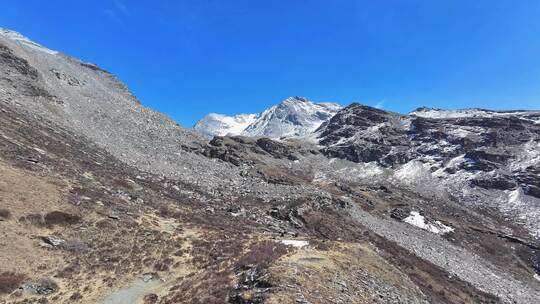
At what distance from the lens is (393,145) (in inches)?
7854

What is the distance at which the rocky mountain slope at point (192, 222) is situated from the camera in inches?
1135

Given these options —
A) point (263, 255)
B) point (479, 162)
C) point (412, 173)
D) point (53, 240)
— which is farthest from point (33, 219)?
point (479, 162)

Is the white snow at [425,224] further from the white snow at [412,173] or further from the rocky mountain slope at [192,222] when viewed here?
the white snow at [412,173]

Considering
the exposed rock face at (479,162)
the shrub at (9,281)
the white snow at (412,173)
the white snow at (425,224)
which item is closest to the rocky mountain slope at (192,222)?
the shrub at (9,281)

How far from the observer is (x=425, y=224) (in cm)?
9738

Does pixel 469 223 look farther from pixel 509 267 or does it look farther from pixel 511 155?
pixel 511 155

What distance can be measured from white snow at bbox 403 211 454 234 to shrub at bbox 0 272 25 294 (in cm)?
8328

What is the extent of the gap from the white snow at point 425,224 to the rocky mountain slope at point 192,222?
0.50m

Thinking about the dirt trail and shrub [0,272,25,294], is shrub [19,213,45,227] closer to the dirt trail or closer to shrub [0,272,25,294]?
shrub [0,272,25,294]

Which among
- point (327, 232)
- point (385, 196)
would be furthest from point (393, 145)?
point (327, 232)

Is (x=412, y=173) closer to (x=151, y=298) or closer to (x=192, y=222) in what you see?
(x=192, y=222)

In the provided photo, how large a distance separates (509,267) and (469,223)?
28380 millimetres

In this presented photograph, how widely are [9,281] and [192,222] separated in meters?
23.0

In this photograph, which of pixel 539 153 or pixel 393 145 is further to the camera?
pixel 393 145
